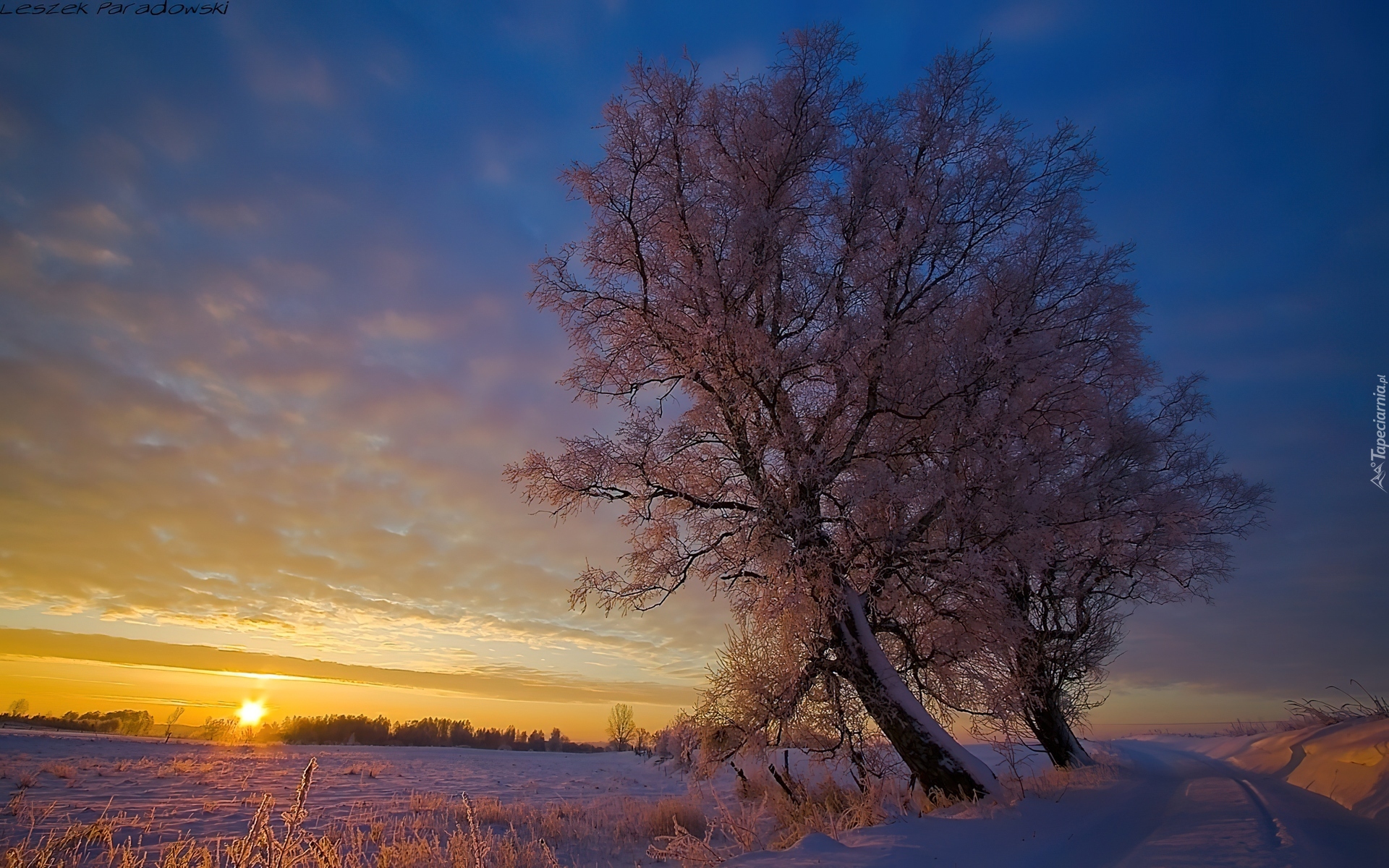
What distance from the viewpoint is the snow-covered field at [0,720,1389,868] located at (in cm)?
557

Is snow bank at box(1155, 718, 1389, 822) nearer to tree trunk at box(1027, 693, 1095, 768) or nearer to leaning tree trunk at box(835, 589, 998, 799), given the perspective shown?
tree trunk at box(1027, 693, 1095, 768)

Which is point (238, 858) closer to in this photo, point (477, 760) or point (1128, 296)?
point (1128, 296)

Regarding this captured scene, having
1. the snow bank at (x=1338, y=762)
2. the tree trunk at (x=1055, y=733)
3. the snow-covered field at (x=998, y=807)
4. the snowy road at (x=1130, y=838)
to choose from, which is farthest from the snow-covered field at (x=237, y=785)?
the snow bank at (x=1338, y=762)

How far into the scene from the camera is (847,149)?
1038 centimetres

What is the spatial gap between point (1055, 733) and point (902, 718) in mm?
6234

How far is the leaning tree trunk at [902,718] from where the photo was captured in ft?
27.6

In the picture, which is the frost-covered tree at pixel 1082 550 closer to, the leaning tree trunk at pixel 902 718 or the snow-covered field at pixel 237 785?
the leaning tree trunk at pixel 902 718

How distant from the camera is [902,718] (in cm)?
877

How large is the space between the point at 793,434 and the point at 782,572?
84.1 inches

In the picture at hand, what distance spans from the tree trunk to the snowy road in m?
3.79

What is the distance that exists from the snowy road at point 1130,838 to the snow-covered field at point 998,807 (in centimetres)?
3

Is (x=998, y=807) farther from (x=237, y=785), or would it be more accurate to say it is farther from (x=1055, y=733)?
(x=237, y=785)

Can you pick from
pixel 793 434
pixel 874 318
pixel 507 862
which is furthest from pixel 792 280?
pixel 507 862

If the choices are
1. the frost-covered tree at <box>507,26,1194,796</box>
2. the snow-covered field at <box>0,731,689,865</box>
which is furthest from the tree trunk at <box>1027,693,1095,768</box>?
the snow-covered field at <box>0,731,689,865</box>
